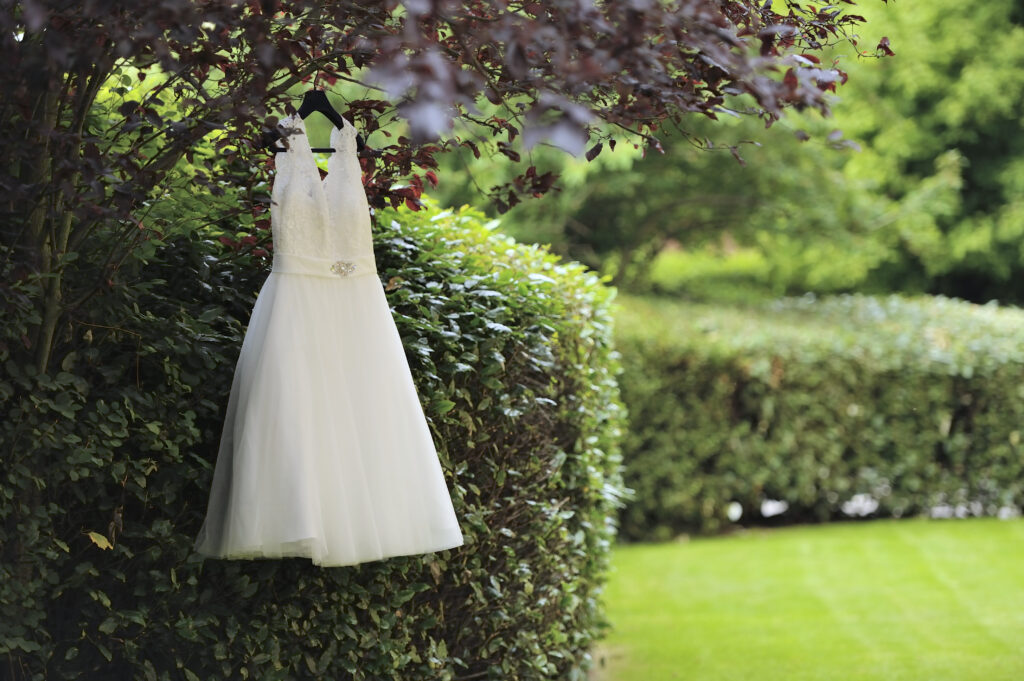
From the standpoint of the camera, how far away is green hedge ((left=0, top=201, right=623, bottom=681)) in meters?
2.96

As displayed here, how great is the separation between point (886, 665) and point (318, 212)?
3.84 m

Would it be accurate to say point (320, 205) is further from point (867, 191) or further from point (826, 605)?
point (867, 191)

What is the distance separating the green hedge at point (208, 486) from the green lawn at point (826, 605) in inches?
65.5

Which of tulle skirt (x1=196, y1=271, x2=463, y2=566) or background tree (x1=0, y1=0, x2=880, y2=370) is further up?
background tree (x1=0, y1=0, x2=880, y2=370)

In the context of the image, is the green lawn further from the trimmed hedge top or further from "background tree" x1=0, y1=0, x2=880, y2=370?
"background tree" x1=0, y1=0, x2=880, y2=370

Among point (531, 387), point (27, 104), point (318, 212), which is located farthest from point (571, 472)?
→ point (27, 104)

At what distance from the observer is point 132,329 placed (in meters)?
3.14

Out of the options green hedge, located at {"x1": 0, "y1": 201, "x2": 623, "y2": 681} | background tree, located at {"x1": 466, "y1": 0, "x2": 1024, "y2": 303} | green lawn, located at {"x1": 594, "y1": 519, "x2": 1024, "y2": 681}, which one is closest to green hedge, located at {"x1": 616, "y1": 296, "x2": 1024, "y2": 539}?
green lawn, located at {"x1": 594, "y1": 519, "x2": 1024, "y2": 681}

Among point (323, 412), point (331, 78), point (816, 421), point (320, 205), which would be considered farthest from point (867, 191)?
point (323, 412)

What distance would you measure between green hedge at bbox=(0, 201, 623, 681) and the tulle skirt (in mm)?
209

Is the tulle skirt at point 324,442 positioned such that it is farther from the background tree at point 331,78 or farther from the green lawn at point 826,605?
the green lawn at point 826,605

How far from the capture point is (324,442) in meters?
2.99

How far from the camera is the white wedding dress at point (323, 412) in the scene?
2879mm

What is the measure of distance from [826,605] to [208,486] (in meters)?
4.67
